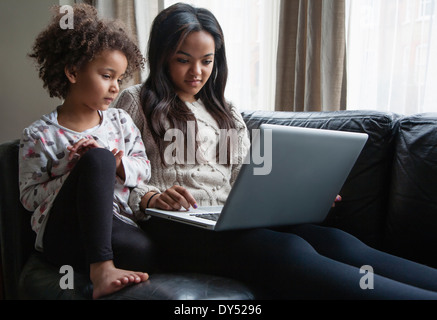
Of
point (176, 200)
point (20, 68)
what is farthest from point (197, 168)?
point (20, 68)

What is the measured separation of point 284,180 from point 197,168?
1.42 ft

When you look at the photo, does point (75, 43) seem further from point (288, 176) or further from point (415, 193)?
point (415, 193)

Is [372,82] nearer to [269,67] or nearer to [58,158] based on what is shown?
[269,67]

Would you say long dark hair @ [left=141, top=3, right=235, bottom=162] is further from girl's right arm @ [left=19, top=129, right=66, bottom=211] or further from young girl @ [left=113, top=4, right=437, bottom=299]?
girl's right arm @ [left=19, top=129, right=66, bottom=211]

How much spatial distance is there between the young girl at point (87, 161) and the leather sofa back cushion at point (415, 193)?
2.44ft

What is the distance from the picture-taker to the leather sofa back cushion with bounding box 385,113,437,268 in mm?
1271

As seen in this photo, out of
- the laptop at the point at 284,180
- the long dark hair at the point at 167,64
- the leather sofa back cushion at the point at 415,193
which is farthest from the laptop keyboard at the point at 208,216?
the leather sofa back cushion at the point at 415,193

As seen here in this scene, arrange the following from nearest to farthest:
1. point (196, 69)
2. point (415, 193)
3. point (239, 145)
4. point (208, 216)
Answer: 1. point (208, 216)
2. point (415, 193)
3. point (196, 69)
4. point (239, 145)

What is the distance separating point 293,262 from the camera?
99 cm

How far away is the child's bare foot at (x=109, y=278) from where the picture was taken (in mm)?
966

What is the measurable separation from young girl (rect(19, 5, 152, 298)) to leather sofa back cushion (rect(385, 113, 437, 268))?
29.2 inches

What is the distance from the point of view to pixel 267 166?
957 millimetres
